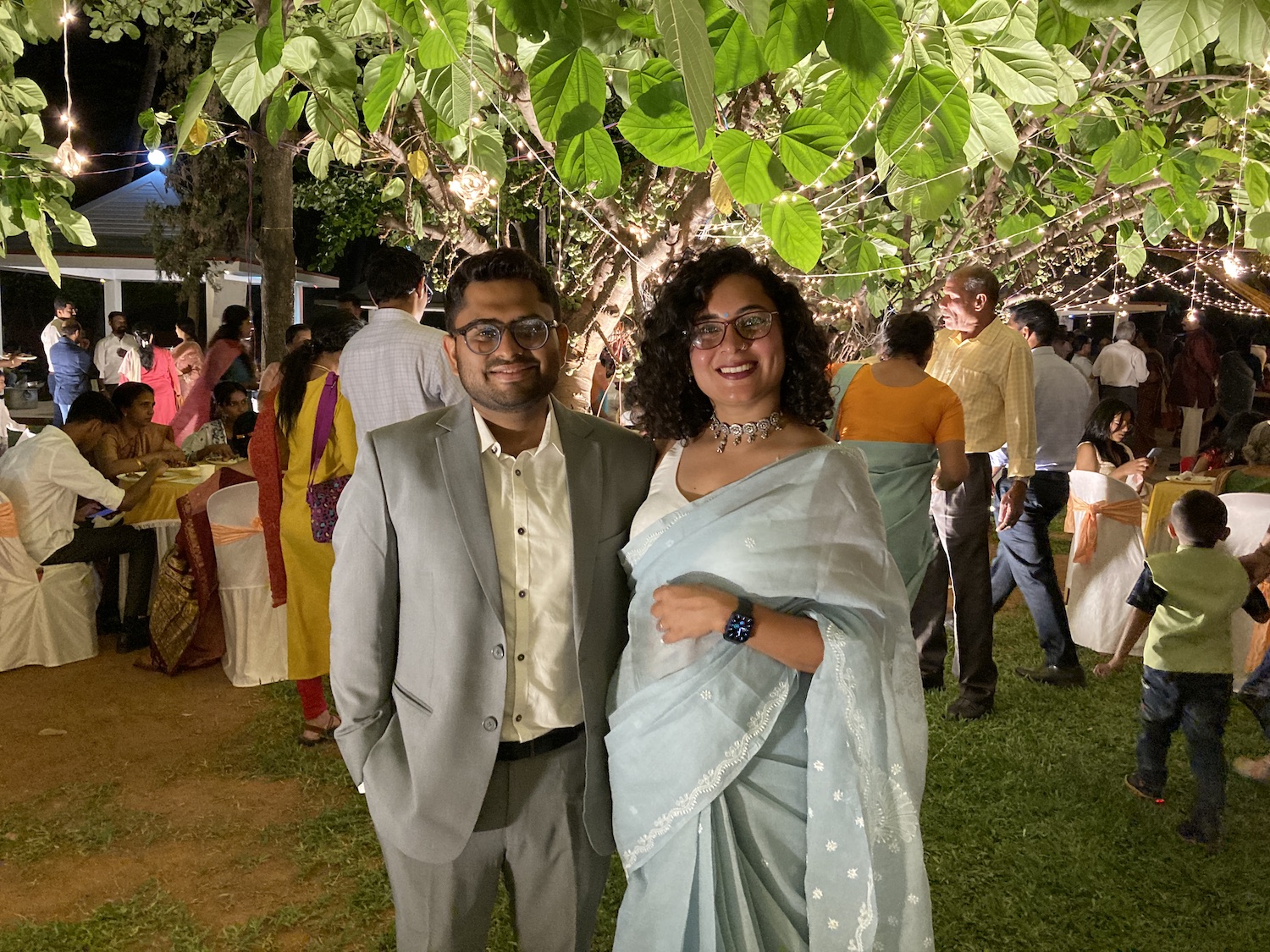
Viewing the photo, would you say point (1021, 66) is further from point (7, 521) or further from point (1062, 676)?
point (7, 521)

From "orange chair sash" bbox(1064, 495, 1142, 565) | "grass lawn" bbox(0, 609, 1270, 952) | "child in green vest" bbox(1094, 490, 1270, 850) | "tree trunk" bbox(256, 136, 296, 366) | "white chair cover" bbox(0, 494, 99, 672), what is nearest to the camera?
"grass lawn" bbox(0, 609, 1270, 952)

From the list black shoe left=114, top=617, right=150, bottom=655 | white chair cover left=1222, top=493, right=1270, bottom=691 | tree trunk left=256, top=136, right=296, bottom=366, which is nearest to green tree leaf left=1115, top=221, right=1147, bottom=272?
white chair cover left=1222, top=493, right=1270, bottom=691

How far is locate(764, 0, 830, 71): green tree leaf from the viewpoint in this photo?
1317 millimetres

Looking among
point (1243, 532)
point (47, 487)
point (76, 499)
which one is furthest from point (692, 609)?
point (76, 499)

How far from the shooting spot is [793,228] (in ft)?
6.09

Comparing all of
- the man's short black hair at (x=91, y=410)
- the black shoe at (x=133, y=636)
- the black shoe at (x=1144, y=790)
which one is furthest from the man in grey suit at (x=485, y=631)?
the man's short black hair at (x=91, y=410)

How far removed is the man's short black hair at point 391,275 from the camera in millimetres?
4051

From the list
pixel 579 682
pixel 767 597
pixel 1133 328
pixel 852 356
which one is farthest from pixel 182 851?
pixel 1133 328

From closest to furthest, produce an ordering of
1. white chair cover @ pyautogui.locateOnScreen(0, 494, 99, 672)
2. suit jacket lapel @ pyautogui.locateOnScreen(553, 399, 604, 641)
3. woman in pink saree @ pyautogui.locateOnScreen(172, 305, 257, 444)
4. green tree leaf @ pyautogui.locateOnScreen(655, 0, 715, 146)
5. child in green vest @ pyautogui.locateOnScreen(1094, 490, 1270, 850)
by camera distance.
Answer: green tree leaf @ pyautogui.locateOnScreen(655, 0, 715, 146) < suit jacket lapel @ pyautogui.locateOnScreen(553, 399, 604, 641) < child in green vest @ pyautogui.locateOnScreen(1094, 490, 1270, 850) < white chair cover @ pyautogui.locateOnScreen(0, 494, 99, 672) < woman in pink saree @ pyautogui.locateOnScreen(172, 305, 257, 444)

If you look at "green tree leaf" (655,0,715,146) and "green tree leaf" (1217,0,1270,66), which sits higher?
"green tree leaf" (1217,0,1270,66)

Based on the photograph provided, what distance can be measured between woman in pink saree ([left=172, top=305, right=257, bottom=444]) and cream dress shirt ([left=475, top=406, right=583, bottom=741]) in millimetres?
6789

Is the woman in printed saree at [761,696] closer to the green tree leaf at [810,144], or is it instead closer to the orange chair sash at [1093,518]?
the green tree leaf at [810,144]

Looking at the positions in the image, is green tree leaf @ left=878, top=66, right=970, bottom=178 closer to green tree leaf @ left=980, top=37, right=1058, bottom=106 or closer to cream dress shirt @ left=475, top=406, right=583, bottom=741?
green tree leaf @ left=980, top=37, right=1058, bottom=106

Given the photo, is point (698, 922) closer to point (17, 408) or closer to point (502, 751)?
point (502, 751)
